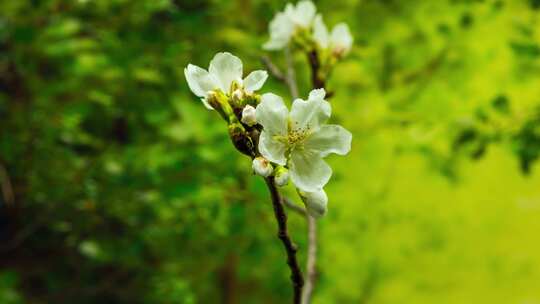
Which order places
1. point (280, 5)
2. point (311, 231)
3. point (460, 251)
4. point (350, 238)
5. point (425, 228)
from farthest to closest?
point (460, 251)
point (425, 228)
point (350, 238)
point (280, 5)
point (311, 231)

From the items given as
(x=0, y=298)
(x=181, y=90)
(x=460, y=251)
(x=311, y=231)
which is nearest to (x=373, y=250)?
(x=460, y=251)

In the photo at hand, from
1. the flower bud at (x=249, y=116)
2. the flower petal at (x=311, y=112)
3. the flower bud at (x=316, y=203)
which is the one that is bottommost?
the flower bud at (x=316, y=203)

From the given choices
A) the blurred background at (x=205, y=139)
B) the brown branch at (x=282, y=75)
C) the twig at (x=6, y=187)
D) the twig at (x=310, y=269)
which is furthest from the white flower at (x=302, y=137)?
the twig at (x=6, y=187)

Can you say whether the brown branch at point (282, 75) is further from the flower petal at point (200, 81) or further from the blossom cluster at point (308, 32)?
the flower petal at point (200, 81)

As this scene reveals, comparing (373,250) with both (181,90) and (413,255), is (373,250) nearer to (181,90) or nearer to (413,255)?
(413,255)

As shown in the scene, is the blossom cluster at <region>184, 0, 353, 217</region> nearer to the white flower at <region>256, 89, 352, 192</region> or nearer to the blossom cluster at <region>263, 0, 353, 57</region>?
the white flower at <region>256, 89, 352, 192</region>

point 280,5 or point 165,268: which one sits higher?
point 280,5

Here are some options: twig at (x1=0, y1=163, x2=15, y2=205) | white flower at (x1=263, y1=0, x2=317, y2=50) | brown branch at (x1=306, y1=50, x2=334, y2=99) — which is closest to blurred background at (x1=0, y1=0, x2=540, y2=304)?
twig at (x1=0, y1=163, x2=15, y2=205)

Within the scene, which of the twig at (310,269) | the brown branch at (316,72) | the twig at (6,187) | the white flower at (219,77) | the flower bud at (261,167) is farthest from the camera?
the twig at (6,187)

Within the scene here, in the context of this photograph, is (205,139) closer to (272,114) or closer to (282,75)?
(282,75)
